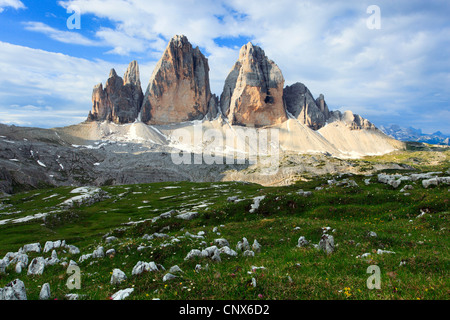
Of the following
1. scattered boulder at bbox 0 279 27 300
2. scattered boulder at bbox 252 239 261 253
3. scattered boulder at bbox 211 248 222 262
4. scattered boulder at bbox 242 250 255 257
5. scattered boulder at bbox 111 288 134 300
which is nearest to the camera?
scattered boulder at bbox 111 288 134 300

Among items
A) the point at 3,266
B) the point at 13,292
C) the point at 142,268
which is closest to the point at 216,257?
the point at 142,268

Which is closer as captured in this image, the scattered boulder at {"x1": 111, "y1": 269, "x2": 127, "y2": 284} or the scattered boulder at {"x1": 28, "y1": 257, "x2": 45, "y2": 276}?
the scattered boulder at {"x1": 111, "y1": 269, "x2": 127, "y2": 284}

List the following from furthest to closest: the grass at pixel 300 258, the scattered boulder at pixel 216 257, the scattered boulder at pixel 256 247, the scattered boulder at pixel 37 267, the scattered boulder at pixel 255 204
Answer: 1. the scattered boulder at pixel 255 204
2. the scattered boulder at pixel 256 247
3. the scattered boulder at pixel 37 267
4. the scattered boulder at pixel 216 257
5. the grass at pixel 300 258

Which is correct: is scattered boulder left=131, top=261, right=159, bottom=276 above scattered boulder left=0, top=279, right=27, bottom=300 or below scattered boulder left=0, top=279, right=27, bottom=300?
below

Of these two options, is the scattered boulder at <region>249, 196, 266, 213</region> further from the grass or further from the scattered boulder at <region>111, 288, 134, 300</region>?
the scattered boulder at <region>111, 288, 134, 300</region>

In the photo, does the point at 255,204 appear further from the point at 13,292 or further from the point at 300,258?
the point at 13,292

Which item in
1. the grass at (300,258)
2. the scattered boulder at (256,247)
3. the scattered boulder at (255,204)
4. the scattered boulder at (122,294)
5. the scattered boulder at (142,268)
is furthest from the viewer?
the scattered boulder at (255,204)

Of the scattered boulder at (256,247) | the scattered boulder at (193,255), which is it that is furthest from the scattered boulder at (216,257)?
the scattered boulder at (256,247)

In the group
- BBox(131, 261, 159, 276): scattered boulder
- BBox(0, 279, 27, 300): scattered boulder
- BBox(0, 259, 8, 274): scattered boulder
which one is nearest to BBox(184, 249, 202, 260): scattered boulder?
BBox(131, 261, 159, 276): scattered boulder

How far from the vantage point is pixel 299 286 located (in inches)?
354

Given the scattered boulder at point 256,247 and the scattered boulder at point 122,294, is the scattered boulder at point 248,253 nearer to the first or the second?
the scattered boulder at point 256,247

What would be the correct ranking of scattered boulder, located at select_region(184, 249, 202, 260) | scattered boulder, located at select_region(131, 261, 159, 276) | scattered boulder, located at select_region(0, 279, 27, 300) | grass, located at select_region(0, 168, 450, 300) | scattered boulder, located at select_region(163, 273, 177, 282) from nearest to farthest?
grass, located at select_region(0, 168, 450, 300) → scattered boulder, located at select_region(0, 279, 27, 300) → scattered boulder, located at select_region(163, 273, 177, 282) → scattered boulder, located at select_region(131, 261, 159, 276) → scattered boulder, located at select_region(184, 249, 202, 260)
